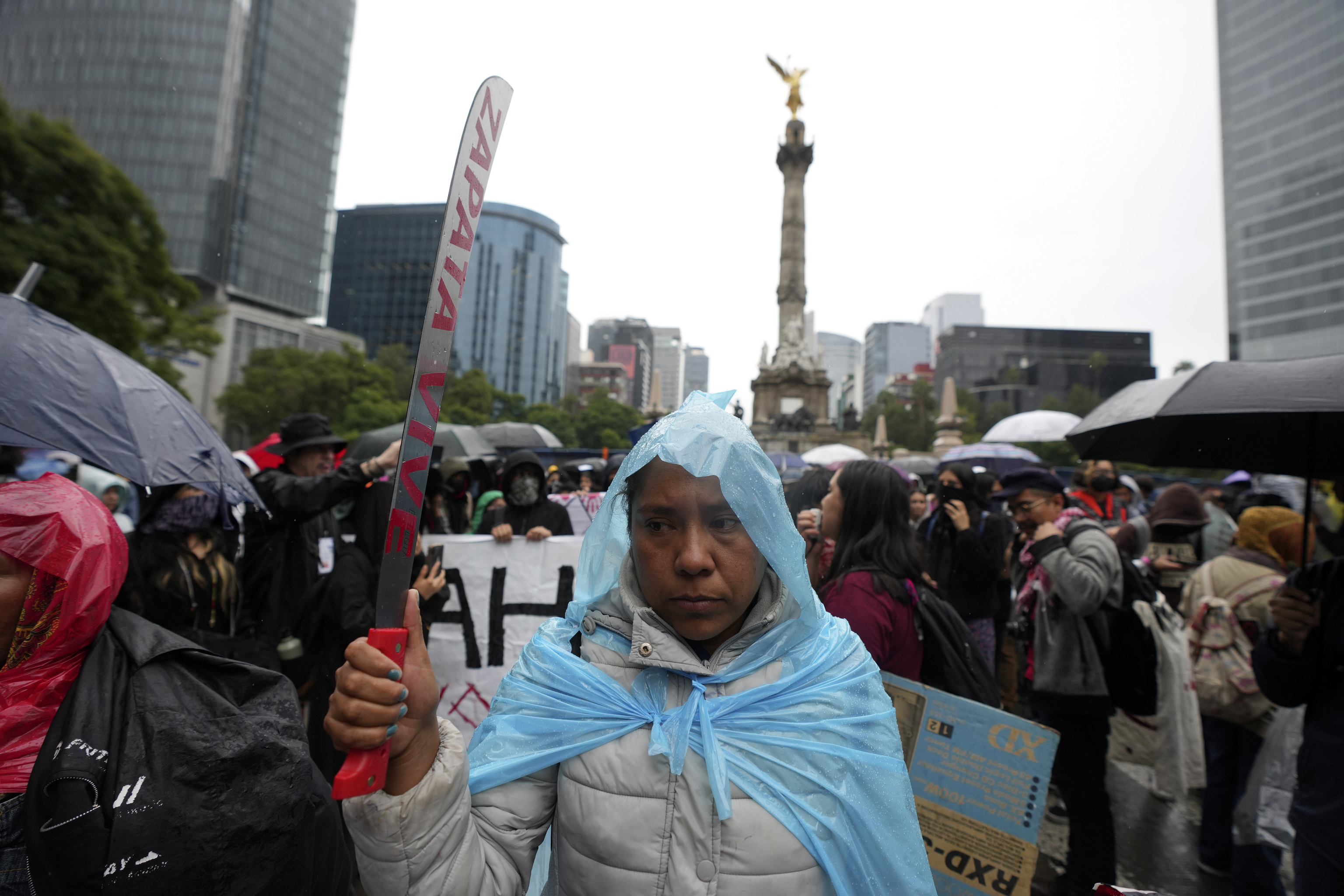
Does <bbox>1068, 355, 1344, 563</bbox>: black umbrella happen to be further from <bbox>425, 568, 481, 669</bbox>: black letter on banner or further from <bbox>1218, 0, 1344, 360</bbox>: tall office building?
<bbox>1218, 0, 1344, 360</bbox>: tall office building

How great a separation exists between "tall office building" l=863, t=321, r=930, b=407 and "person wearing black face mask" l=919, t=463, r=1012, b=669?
128 meters

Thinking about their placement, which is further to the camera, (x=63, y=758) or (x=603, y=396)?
(x=603, y=396)

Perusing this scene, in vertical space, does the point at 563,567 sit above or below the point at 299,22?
below

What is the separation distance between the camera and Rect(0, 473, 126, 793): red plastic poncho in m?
1.45

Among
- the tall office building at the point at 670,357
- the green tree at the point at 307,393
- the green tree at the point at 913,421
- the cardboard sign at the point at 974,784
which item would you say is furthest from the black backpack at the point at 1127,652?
the tall office building at the point at 670,357

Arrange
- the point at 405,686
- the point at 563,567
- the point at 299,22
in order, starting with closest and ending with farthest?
the point at 405,686, the point at 563,567, the point at 299,22

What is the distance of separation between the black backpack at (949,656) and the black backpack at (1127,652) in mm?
1078

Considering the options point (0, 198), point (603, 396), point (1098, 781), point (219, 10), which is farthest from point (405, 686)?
point (603, 396)

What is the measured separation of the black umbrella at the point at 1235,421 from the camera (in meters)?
2.31

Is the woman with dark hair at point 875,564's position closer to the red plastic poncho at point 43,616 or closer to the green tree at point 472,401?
the red plastic poncho at point 43,616

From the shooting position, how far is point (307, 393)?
3566cm

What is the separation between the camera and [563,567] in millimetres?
4004

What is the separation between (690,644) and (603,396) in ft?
203

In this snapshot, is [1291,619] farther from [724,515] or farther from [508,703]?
[508,703]
